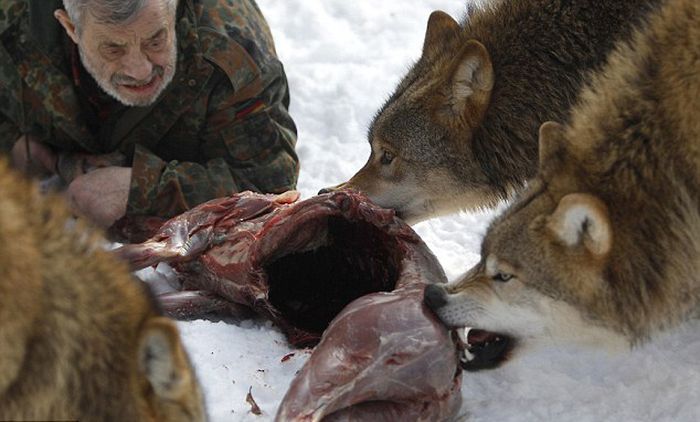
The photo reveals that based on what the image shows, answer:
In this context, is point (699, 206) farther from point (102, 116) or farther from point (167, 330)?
point (102, 116)

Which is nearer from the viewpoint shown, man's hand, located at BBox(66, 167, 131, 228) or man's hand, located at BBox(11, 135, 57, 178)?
man's hand, located at BBox(66, 167, 131, 228)

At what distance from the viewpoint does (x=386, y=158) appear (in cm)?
523

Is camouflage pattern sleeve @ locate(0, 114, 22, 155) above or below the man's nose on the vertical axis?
below

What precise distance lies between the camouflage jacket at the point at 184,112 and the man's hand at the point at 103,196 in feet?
0.25

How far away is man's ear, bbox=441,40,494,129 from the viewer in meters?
4.69

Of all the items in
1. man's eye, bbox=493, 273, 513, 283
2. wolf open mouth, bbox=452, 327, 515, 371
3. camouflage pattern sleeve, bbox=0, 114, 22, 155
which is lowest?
camouflage pattern sleeve, bbox=0, 114, 22, 155

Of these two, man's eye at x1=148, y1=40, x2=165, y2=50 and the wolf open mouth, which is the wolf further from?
man's eye at x1=148, y1=40, x2=165, y2=50

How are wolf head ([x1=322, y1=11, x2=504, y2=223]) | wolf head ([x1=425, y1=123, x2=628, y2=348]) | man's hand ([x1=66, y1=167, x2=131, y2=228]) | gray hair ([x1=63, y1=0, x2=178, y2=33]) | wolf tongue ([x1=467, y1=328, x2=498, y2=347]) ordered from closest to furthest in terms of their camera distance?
wolf head ([x1=425, y1=123, x2=628, y2=348]) < wolf tongue ([x1=467, y1=328, x2=498, y2=347]) < wolf head ([x1=322, y1=11, x2=504, y2=223]) < gray hair ([x1=63, y1=0, x2=178, y2=33]) < man's hand ([x1=66, y1=167, x2=131, y2=228])

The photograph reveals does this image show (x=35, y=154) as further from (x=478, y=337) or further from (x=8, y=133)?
(x=478, y=337)

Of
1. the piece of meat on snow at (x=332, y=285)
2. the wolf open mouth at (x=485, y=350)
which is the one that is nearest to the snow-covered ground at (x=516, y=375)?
the wolf open mouth at (x=485, y=350)

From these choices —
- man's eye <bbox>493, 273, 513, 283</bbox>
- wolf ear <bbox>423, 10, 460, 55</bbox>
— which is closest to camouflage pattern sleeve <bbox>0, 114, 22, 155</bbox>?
wolf ear <bbox>423, 10, 460, 55</bbox>

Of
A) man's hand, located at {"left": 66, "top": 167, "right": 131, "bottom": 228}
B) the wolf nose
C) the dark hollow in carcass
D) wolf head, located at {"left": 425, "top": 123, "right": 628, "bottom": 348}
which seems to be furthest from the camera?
man's hand, located at {"left": 66, "top": 167, "right": 131, "bottom": 228}

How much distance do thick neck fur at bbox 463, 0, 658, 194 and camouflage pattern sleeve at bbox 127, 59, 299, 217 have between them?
1372mm

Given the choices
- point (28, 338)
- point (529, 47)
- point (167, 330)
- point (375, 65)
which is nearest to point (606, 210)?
point (529, 47)
